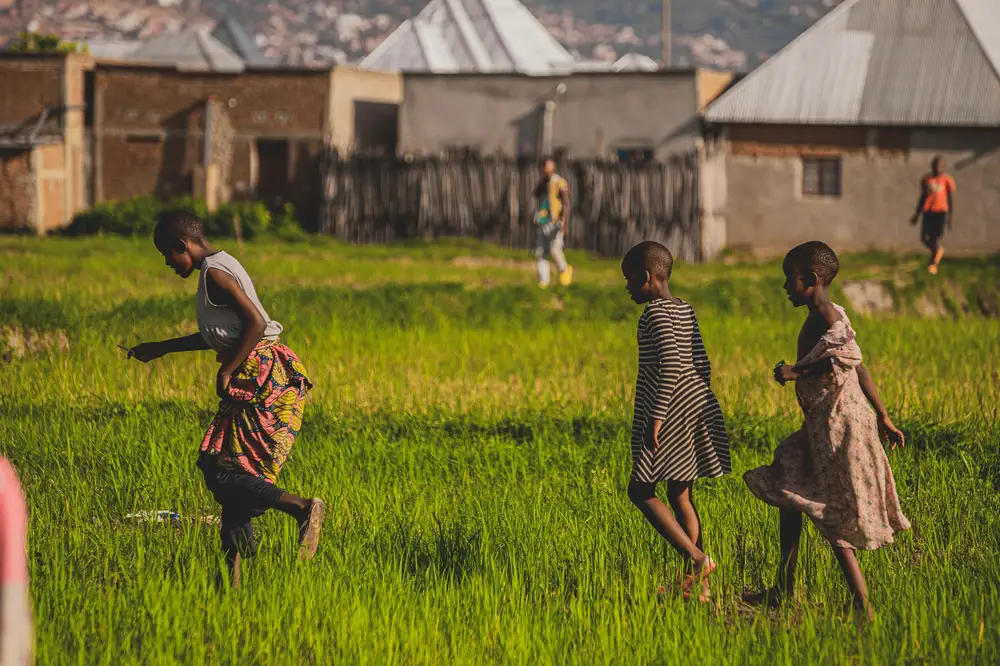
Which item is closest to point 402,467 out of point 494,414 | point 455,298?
point 494,414

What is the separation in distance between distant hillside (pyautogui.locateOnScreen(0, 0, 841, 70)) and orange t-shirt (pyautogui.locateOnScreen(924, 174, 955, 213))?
423 feet

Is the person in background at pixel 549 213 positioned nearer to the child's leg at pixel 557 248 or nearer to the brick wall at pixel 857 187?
the child's leg at pixel 557 248

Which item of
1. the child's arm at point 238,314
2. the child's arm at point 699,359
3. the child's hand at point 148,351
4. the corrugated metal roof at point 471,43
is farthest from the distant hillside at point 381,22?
the child's arm at point 699,359

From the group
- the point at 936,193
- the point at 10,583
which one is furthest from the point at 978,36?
the point at 10,583

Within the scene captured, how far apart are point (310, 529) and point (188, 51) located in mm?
51589

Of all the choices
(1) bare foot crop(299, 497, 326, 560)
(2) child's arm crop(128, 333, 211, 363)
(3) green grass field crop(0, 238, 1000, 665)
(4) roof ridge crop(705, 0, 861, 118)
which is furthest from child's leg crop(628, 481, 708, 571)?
(4) roof ridge crop(705, 0, 861, 118)

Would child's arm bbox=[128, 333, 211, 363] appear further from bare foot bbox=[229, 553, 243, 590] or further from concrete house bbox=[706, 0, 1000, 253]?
concrete house bbox=[706, 0, 1000, 253]

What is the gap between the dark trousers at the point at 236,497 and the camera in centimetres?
618

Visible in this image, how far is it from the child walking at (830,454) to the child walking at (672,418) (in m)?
0.24

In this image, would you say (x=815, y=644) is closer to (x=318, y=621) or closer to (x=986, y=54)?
(x=318, y=621)

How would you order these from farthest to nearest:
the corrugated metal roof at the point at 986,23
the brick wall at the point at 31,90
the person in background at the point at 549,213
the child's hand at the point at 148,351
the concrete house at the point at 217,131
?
1. the concrete house at the point at 217,131
2. the brick wall at the point at 31,90
3. the corrugated metal roof at the point at 986,23
4. the person in background at the point at 549,213
5. the child's hand at the point at 148,351

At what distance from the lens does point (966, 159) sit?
29375mm

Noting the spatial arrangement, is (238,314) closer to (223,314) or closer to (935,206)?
(223,314)

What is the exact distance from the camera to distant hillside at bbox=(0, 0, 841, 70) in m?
152
